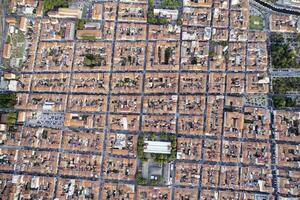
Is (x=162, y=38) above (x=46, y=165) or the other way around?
above

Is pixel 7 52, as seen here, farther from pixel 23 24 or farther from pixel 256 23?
pixel 256 23

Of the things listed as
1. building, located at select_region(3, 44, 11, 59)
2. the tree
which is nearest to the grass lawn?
the tree

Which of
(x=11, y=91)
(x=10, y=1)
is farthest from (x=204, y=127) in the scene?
(x=10, y=1)

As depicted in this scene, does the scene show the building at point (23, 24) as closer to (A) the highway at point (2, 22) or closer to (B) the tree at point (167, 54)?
(A) the highway at point (2, 22)

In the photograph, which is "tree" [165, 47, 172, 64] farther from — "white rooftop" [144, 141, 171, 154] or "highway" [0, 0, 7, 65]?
"highway" [0, 0, 7, 65]

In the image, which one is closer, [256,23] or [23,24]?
[256,23]

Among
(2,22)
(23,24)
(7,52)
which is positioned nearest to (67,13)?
(23,24)

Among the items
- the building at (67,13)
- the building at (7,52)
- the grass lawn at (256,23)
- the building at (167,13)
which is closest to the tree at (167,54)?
the building at (167,13)

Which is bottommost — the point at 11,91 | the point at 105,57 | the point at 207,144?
the point at 207,144

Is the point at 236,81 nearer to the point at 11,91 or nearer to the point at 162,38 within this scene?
the point at 162,38
